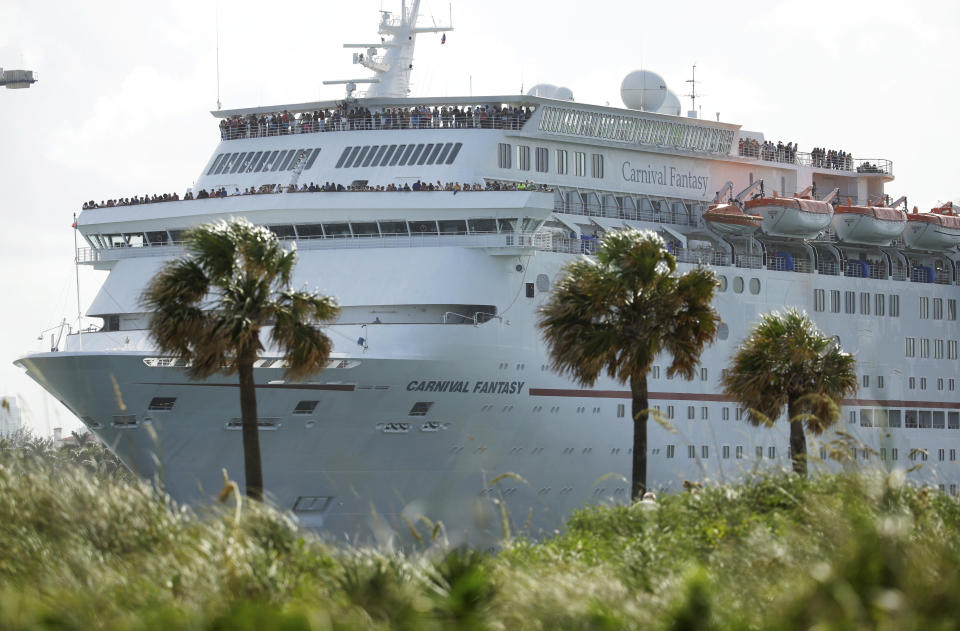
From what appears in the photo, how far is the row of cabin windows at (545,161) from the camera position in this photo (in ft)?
135

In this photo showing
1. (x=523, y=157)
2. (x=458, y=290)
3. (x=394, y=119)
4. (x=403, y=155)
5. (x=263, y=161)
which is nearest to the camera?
(x=458, y=290)

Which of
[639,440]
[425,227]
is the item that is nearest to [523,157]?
[425,227]

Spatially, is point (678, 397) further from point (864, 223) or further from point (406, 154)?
point (864, 223)

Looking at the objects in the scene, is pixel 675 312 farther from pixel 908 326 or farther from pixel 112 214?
pixel 908 326

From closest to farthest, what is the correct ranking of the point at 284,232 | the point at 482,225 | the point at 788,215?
1. the point at 482,225
2. the point at 284,232
3. the point at 788,215

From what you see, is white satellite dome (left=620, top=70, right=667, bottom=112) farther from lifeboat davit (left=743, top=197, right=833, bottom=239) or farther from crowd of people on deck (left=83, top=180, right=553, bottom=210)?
crowd of people on deck (left=83, top=180, right=553, bottom=210)

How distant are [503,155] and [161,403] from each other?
497 inches

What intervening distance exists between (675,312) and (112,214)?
1646 centimetres

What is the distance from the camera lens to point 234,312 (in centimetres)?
2533

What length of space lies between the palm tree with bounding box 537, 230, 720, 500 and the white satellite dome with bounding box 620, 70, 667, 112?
66.2 feet

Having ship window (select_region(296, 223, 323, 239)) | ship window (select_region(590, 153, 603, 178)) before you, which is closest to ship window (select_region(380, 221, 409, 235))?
ship window (select_region(296, 223, 323, 239))

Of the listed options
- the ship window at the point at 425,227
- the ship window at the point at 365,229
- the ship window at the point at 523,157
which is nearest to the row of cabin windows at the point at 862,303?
the ship window at the point at 523,157

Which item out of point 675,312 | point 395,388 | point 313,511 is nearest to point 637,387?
point 675,312

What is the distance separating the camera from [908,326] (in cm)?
5184
